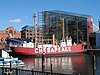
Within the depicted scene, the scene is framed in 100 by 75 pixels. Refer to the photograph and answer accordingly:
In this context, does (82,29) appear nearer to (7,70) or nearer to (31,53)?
(31,53)

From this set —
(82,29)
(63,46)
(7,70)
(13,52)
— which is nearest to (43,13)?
(82,29)

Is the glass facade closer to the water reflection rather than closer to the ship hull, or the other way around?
the ship hull

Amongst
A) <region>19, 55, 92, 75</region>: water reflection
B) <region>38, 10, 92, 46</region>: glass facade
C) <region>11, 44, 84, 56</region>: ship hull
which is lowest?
<region>19, 55, 92, 75</region>: water reflection

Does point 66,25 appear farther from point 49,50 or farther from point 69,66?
point 69,66

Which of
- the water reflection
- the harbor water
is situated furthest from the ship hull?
the harbor water

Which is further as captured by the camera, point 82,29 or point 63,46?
point 82,29

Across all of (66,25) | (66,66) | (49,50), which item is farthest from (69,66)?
(66,25)

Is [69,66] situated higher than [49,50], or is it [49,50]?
[49,50]

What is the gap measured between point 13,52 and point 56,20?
6681 centimetres

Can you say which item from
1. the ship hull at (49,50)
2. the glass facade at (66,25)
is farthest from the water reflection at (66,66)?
the glass facade at (66,25)

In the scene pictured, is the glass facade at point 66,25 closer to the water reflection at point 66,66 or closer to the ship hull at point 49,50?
the ship hull at point 49,50

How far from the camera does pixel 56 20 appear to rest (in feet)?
550

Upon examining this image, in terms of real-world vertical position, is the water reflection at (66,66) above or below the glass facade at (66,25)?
below

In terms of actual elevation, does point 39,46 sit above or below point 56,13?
below
